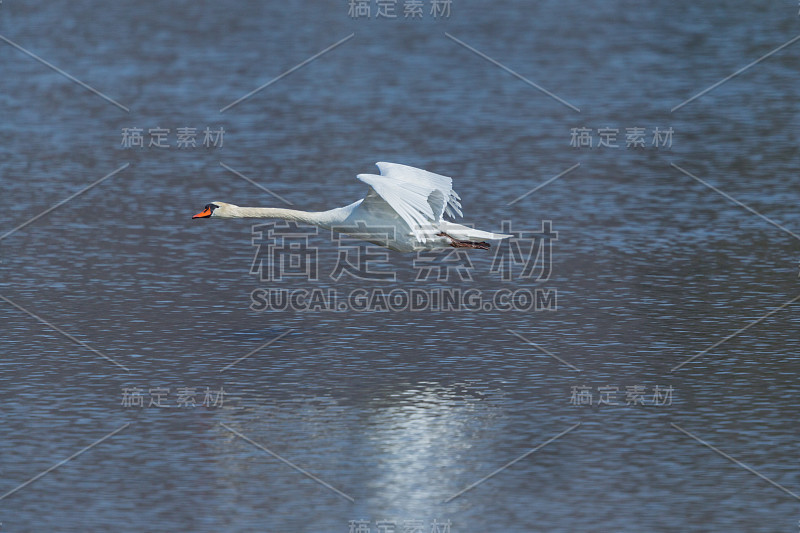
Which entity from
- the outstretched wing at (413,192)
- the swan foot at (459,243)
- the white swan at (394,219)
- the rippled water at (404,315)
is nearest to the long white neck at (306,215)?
the white swan at (394,219)

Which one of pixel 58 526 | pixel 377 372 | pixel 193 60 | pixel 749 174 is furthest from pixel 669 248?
pixel 193 60

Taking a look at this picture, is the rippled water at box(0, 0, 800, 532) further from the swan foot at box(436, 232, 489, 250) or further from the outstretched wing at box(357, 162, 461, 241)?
the outstretched wing at box(357, 162, 461, 241)

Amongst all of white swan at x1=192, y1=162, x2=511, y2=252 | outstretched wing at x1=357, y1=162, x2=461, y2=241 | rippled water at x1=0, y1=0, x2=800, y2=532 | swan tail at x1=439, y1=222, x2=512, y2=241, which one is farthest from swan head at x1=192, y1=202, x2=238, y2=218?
swan tail at x1=439, y1=222, x2=512, y2=241

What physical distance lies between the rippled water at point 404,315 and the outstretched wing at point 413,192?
1712 mm

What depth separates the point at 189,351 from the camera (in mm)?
18078

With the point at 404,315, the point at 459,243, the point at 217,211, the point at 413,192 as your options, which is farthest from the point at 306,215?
the point at 404,315

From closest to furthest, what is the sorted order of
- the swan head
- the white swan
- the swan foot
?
the white swan → the swan foot → the swan head

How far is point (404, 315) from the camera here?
1973 centimetres

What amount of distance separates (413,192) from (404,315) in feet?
9.44

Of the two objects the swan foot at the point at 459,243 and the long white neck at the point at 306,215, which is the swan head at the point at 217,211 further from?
the swan foot at the point at 459,243

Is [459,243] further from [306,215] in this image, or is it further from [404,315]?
[306,215]

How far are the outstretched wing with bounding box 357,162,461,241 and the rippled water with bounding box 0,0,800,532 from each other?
171 centimetres

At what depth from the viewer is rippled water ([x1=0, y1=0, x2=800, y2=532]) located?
13716mm

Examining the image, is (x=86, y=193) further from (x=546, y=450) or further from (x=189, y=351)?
(x=546, y=450)
